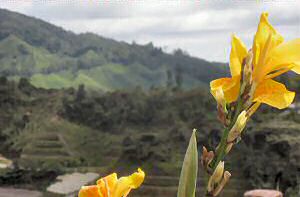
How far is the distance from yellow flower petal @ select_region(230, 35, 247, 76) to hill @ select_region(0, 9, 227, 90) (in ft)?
104

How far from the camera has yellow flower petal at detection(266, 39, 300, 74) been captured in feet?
1.02

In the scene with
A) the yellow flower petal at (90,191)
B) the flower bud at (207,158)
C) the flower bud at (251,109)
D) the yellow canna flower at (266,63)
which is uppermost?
the yellow canna flower at (266,63)

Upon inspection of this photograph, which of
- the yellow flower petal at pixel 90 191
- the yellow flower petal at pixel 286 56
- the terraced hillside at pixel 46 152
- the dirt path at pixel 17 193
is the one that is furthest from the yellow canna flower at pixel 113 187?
the terraced hillside at pixel 46 152

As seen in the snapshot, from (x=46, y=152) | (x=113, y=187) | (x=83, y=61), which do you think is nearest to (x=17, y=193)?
(x=46, y=152)

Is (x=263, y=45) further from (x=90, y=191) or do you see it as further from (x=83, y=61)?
(x=83, y=61)

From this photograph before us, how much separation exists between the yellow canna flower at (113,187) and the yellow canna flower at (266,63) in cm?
7

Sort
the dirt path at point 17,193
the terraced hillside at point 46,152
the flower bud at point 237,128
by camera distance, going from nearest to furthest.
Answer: the flower bud at point 237,128
the dirt path at point 17,193
the terraced hillside at point 46,152

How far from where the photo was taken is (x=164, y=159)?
14930mm

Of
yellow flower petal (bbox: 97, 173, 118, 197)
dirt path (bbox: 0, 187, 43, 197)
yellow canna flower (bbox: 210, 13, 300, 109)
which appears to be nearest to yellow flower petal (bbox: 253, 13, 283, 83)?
yellow canna flower (bbox: 210, 13, 300, 109)

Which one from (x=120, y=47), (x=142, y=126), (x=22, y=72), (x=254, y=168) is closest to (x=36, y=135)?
(x=142, y=126)

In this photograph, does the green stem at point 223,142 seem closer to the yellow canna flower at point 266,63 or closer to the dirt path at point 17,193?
the yellow canna flower at point 266,63

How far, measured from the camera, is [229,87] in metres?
0.32

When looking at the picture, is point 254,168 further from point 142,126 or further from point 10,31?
point 10,31

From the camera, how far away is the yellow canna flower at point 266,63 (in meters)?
0.31
